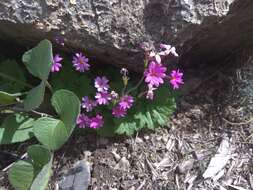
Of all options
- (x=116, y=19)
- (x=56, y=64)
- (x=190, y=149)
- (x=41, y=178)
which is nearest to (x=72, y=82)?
(x=56, y=64)

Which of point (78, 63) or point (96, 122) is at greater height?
point (78, 63)

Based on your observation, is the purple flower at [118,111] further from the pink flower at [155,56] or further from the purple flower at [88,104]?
the pink flower at [155,56]

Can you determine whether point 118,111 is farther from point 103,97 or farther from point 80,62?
point 80,62

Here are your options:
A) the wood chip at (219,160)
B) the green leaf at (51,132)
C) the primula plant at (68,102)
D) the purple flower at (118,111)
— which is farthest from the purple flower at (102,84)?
the wood chip at (219,160)

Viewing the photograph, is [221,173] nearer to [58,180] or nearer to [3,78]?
[58,180]

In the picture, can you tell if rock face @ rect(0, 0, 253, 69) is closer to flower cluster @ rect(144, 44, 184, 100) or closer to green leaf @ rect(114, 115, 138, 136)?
flower cluster @ rect(144, 44, 184, 100)

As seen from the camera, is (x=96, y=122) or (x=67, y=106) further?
(x=96, y=122)

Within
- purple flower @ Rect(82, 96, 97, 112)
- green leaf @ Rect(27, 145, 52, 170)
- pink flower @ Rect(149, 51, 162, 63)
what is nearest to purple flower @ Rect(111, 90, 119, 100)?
purple flower @ Rect(82, 96, 97, 112)
